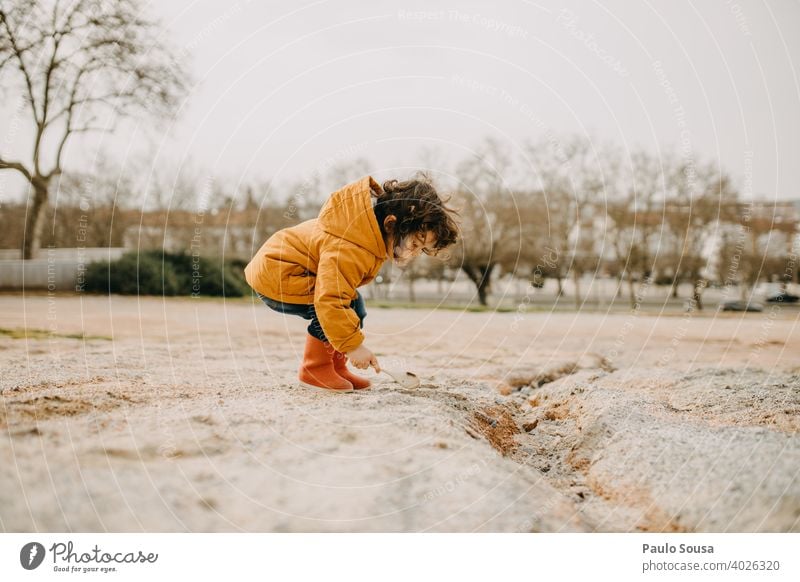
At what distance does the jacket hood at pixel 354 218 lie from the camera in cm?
164

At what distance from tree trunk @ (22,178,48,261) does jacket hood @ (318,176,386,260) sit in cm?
230

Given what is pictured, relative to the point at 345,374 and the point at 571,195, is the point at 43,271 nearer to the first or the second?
the point at 345,374

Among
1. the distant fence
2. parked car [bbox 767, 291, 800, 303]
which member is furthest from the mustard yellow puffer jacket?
parked car [bbox 767, 291, 800, 303]

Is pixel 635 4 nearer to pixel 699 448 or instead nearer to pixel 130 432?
pixel 699 448

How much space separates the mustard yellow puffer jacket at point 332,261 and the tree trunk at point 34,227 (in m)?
2.13

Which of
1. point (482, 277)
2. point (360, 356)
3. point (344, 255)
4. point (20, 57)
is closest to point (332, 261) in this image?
point (344, 255)

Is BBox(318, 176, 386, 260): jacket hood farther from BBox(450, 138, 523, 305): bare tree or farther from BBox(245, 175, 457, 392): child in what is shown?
BBox(450, 138, 523, 305): bare tree

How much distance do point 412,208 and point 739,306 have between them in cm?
492

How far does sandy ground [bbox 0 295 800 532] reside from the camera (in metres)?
1.15

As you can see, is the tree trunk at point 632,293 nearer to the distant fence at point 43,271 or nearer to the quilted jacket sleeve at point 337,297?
the distant fence at point 43,271

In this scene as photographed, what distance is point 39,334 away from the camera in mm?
2568

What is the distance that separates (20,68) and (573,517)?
2.66 m

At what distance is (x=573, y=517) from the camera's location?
1.23 meters
